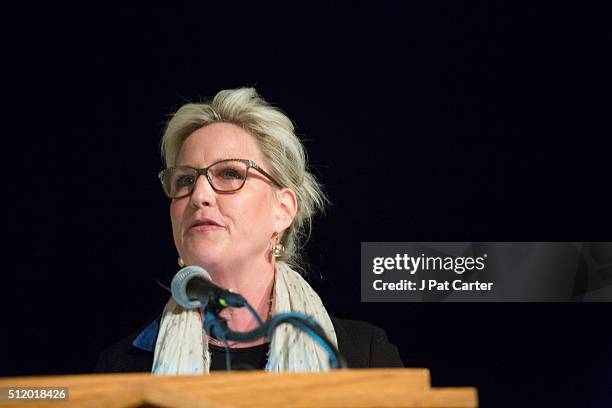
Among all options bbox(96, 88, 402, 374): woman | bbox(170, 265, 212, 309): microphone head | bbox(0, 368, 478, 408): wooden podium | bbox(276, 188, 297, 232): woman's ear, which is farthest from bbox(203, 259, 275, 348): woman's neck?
bbox(0, 368, 478, 408): wooden podium

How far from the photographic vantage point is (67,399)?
941 millimetres

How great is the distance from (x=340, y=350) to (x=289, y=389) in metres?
1.20

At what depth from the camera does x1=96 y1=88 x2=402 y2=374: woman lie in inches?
79.7

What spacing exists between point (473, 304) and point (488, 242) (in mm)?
219

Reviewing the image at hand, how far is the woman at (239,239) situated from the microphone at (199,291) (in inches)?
20.6

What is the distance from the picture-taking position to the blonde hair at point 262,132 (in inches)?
88.3

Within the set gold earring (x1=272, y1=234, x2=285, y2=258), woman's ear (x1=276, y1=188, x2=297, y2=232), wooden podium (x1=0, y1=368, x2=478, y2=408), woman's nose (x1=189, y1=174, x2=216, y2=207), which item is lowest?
wooden podium (x1=0, y1=368, x2=478, y2=408)

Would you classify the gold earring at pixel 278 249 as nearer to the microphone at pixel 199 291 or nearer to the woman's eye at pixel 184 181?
the woman's eye at pixel 184 181

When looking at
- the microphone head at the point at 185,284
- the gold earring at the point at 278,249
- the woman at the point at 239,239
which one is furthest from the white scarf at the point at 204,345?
the microphone head at the point at 185,284

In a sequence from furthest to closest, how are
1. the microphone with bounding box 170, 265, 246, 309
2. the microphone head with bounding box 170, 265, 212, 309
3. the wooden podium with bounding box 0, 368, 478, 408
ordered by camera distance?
the microphone head with bounding box 170, 265, 212, 309 → the microphone with bounding box 170, 265, 246, 309 → the wooden podium with bounding box 0, 368, 478, 408

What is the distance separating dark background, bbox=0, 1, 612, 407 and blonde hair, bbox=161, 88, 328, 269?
0.65ft

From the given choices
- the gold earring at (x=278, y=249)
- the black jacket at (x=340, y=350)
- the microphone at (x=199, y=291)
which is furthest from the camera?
the gold earring at (x=278, y=249)

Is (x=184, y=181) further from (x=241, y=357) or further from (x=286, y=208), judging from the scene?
(x=241, y=357)

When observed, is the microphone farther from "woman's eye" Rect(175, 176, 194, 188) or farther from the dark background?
the dark background
